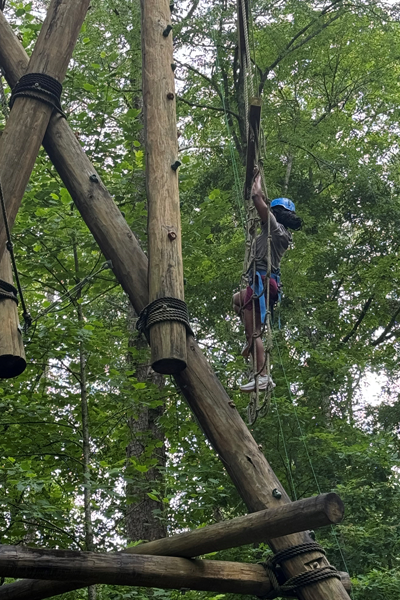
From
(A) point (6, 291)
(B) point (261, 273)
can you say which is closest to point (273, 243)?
(B) point (261, 273)

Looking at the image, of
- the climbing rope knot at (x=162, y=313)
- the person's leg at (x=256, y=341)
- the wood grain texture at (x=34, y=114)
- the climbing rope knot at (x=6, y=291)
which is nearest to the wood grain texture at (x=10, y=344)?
the climbing rope knot at (x=6, y=291)

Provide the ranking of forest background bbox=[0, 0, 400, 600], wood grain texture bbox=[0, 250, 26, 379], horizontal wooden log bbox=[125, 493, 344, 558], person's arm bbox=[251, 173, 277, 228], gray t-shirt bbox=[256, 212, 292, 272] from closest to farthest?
horizontal wooden log bbox=[125, 493, 344, 558], wood grain texture bbox=[0, 250, 26, 379], person's arm bbox=[251, 173, 277, 228], gray t-shirt bbox=[256, 212, 292, 272], forest background bbox=[0, 0, 400, 600]

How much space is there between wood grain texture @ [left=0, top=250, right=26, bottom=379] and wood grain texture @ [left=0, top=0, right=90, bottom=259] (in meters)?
0.36

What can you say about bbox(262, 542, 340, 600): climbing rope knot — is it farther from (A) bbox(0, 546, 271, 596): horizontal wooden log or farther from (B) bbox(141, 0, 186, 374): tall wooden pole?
(B) bbox(141, 0, 186, 374): tall wooden pole

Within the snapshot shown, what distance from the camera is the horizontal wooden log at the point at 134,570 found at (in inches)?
116

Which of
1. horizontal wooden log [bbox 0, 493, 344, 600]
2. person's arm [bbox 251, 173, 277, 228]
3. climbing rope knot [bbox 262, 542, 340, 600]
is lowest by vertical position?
climbing rope knot [bbox 262, 542, 340, 600]

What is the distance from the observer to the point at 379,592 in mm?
7215

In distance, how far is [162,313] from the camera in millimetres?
3695

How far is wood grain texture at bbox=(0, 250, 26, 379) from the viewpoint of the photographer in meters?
3.41

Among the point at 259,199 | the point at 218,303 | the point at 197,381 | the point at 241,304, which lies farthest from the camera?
the point at 218,303

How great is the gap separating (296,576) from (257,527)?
1.44 ft

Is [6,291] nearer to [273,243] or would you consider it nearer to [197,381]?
[197,381]

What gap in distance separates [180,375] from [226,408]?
0.29 meters

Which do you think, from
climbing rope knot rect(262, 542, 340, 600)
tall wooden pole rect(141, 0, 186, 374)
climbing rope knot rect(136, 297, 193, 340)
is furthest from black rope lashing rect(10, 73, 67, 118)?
climbing rope knot rect(262, 542, 340, 600)
